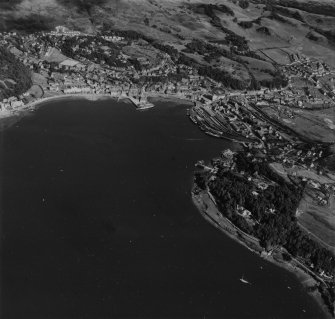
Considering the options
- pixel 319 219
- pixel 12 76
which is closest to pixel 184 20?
pixel 12 76

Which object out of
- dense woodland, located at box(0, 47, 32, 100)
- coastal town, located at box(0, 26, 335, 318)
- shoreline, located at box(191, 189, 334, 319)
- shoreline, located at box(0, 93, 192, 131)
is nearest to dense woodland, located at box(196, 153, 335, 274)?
coastal town, located at box(0, 26, 335, 318)

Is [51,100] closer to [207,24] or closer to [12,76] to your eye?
[12,76]

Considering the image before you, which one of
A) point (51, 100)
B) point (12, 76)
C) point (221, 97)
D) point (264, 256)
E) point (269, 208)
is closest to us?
point (264, 256)

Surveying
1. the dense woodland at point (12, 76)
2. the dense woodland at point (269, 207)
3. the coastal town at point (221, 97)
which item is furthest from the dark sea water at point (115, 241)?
the dense woodland at point (12, 76)

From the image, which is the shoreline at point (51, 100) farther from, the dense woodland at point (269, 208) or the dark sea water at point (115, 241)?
the dense woodland at point (269, 208)

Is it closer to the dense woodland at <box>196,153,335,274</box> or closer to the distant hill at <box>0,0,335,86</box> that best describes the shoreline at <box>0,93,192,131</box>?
the distant hill at <box>0,0,335,86</box>

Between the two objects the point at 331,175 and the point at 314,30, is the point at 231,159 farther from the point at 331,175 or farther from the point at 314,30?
the point at 314,30
